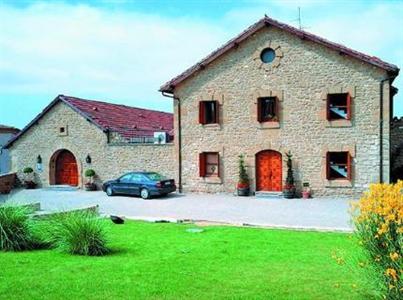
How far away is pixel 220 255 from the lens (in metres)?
9.57

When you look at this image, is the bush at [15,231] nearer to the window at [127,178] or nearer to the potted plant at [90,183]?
the window at [127,178]

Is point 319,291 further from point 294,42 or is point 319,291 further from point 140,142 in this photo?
point 140,142

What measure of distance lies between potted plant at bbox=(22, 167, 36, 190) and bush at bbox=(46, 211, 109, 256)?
63.9 ft

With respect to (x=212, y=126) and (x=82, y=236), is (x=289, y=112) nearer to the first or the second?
(x=212, y=126)

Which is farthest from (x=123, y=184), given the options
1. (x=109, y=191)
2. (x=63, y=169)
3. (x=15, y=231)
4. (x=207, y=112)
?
(x=15, y=231)

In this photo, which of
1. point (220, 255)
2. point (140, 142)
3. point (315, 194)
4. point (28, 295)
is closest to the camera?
point (28, 295)

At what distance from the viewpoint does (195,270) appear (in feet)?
26.9

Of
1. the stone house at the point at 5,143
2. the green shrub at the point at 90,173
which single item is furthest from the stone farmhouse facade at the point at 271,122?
the stone house at the point at 5,143

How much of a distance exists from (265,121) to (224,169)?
320cm

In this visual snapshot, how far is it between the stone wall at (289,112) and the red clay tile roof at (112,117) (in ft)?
18.2

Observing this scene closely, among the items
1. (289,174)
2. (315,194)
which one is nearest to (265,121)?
(289,174)

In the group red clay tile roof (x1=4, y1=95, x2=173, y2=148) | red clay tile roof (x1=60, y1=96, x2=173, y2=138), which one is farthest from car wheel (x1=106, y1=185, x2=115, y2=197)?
red clay tile roof (x1=60, y1=96, x2=173, y2=138)

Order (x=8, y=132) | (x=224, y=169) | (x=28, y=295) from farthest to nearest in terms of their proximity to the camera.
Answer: (x=8, y=132) < (x=224, y=169) < (x=28, y=295)

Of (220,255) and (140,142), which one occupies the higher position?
(140,142)
